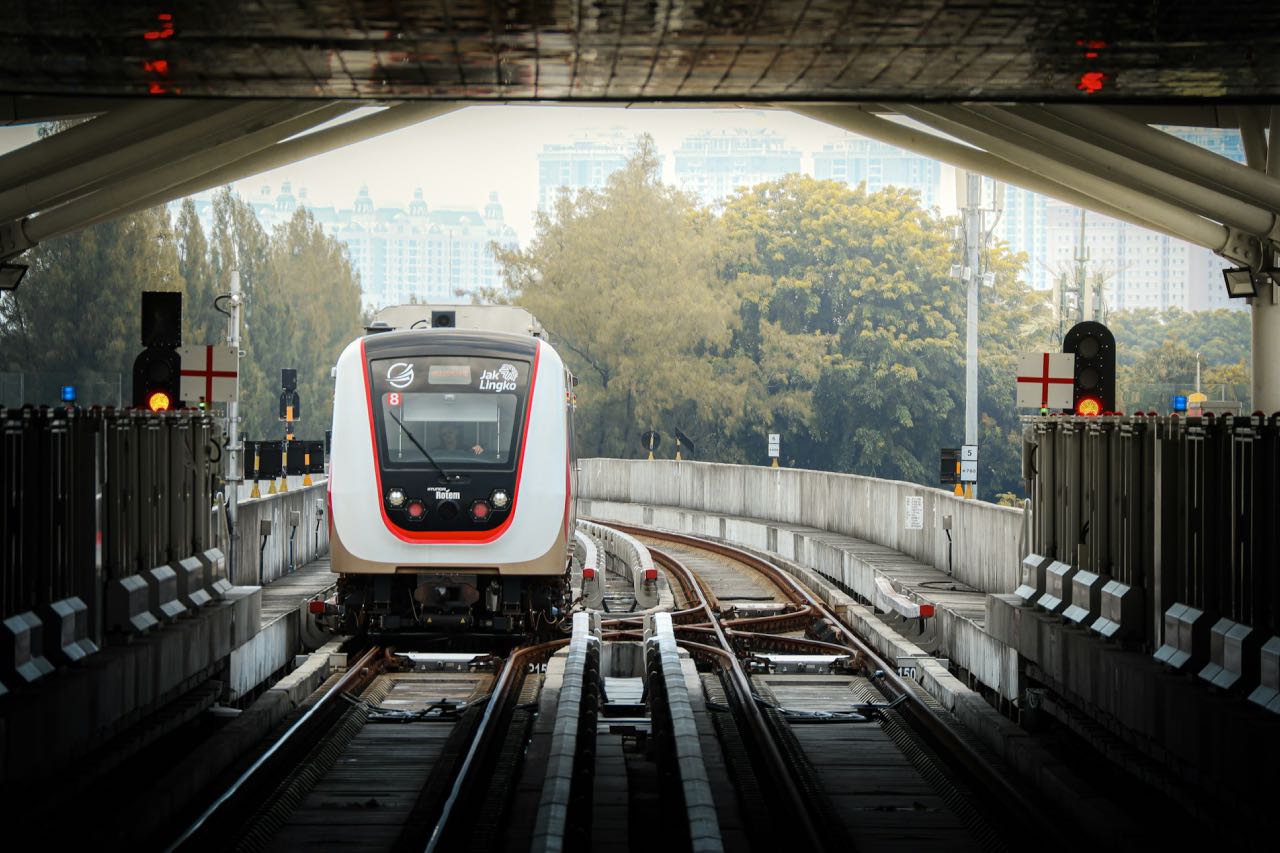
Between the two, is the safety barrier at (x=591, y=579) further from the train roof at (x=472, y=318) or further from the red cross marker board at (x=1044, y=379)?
the red cross marker board at (x=1044, y=379)

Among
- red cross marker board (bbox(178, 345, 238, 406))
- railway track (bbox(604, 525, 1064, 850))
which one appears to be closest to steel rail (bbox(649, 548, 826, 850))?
railway track (bbox(604, 525, 1064, 850))

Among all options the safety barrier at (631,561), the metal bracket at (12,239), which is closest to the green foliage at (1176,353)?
the safety barrier at (631,561)

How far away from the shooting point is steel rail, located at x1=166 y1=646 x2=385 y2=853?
8.84 m

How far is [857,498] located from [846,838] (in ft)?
69.9

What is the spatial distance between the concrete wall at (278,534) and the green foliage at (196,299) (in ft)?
11.9

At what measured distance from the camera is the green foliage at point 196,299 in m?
45.5

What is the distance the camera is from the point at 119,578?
34.8 ft

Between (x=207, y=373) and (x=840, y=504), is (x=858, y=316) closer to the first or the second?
(x=840, y=504)

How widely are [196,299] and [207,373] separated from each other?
131 feet

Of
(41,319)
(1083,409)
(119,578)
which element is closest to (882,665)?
(1083,409)

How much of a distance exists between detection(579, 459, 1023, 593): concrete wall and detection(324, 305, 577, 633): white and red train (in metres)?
5.67

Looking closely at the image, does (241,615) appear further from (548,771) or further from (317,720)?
(548,771)

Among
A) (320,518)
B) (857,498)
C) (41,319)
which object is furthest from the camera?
(41,319)

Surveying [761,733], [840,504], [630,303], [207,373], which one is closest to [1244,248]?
[761,733]
